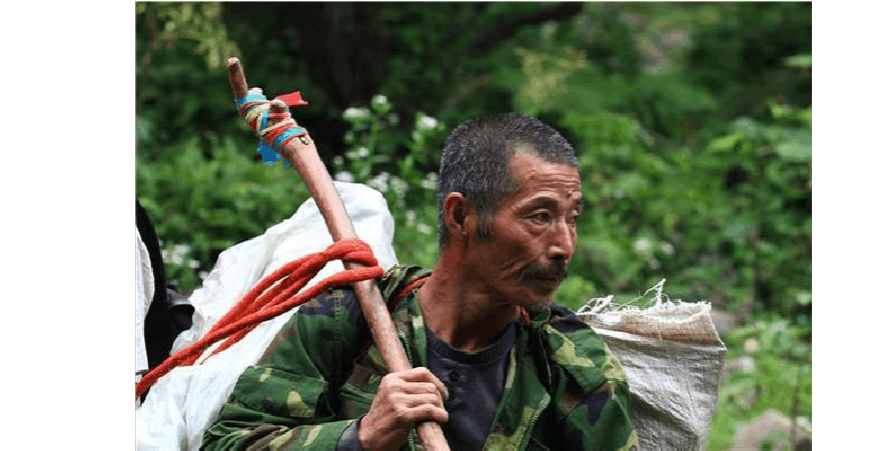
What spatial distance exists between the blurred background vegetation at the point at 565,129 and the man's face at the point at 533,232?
2.93 m

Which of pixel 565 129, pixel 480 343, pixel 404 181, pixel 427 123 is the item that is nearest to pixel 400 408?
pixel 480 343

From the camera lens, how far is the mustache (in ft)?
6.97

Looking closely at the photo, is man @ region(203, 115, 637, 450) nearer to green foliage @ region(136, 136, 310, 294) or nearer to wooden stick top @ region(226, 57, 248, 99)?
wooden stick top @ region(226, 57, 248, 99)

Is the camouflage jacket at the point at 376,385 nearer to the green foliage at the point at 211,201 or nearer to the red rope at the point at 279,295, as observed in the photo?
the red rope at the point at 279,295

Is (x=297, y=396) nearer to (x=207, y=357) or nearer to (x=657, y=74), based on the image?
(x=207, y=357)

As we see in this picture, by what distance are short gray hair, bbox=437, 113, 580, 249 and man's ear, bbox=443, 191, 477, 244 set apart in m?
0.01

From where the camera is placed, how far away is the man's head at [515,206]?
212cm

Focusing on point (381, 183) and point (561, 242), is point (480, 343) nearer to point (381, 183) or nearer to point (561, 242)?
point (561, 242)

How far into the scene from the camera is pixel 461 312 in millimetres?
2260

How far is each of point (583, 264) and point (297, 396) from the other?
415cm

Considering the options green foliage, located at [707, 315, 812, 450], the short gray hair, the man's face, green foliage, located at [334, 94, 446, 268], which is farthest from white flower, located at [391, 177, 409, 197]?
the man's face

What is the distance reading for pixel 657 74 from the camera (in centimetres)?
825

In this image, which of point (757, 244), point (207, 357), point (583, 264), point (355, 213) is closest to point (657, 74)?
point (757, 244)

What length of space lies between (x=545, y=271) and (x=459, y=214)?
222 mm
